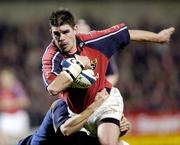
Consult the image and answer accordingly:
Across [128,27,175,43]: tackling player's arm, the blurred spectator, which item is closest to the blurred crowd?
the blurred spectator

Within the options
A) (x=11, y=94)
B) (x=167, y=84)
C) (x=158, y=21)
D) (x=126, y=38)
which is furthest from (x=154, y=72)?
(x=126, y=38)

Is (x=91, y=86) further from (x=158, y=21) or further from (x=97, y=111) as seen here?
(x=158, y=21)

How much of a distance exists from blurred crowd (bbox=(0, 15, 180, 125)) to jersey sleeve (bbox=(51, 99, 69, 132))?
692 centimetres

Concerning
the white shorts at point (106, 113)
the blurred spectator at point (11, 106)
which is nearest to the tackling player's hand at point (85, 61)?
the white shorts at point (106, 113)

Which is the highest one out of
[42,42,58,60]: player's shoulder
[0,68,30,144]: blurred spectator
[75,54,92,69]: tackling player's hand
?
[42,42,58,60]: player's shoulder

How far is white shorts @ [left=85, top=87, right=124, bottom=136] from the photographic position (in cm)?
778

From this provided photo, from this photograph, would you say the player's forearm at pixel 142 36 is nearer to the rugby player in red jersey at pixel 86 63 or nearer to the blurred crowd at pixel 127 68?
the rugby player in red jersey at pixel 86 63

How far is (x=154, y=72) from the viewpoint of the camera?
652 inches

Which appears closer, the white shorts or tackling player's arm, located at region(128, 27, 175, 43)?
the white shorts

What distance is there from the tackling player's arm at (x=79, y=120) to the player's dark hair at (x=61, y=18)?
2.31 ft

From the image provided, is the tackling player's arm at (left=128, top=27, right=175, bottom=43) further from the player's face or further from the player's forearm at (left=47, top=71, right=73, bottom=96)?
the player's forearm at (left=47, top=71, right=73, bottom=96)

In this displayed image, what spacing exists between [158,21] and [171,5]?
830 mm

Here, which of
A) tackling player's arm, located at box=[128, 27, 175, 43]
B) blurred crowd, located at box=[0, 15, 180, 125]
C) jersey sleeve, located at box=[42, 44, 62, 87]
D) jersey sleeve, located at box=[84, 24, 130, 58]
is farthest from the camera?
blurred crowd, located at box=[0, 15, 180, 125]

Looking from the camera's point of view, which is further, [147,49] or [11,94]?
[147,49]
